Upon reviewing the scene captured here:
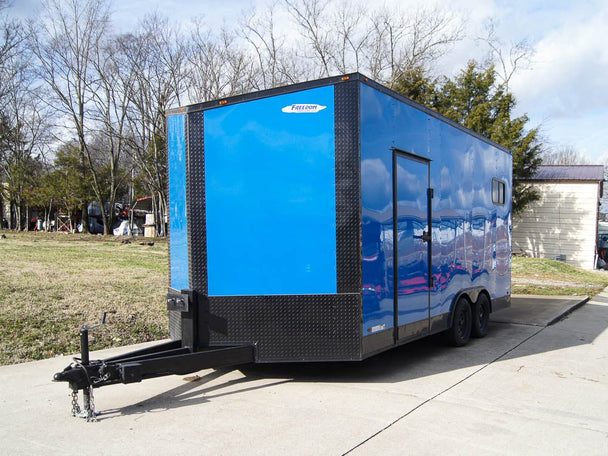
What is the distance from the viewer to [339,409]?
469 cm

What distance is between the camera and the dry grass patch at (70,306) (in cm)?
686

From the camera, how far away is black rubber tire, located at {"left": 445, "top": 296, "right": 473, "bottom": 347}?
7223 mm

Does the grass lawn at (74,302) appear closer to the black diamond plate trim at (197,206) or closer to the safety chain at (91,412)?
the safety chain at (91,412)

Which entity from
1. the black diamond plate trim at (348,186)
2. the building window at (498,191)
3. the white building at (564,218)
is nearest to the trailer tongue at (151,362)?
the black diamond plate trim at (348,186)

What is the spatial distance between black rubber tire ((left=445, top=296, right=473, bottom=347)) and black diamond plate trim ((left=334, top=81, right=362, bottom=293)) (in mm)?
2645

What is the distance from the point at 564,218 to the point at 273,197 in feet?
85.5

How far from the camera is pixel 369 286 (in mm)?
5371

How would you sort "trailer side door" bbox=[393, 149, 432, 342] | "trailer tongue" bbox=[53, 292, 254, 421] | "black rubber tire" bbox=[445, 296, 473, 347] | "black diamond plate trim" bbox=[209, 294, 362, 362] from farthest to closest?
"black rubber tire" bbox=[445, 296, 473, 347]
"trailer side door" bbox=[393, 149, 432, 342]
"black diamond plate trim" bbox=[209, 294, 362, 362]
"trailer tongue" bbox=[53, 292, 254, 421]

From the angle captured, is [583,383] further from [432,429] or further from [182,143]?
[182,143]

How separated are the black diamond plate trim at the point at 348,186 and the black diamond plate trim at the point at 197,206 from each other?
1.43 m

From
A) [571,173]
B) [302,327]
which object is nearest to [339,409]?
[302,327]

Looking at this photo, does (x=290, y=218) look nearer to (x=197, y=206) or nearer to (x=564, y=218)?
(x=197, y=206)

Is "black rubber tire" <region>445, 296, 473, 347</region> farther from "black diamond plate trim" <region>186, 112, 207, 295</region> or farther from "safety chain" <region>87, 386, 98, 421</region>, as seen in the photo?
"safety chain" <region>87, 386, 98, 421</region>

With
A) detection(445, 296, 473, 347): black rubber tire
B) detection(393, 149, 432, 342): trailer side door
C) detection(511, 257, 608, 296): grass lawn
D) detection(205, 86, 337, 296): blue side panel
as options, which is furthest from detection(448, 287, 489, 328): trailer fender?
detection(511, 257, 608, 296): grass lawn
